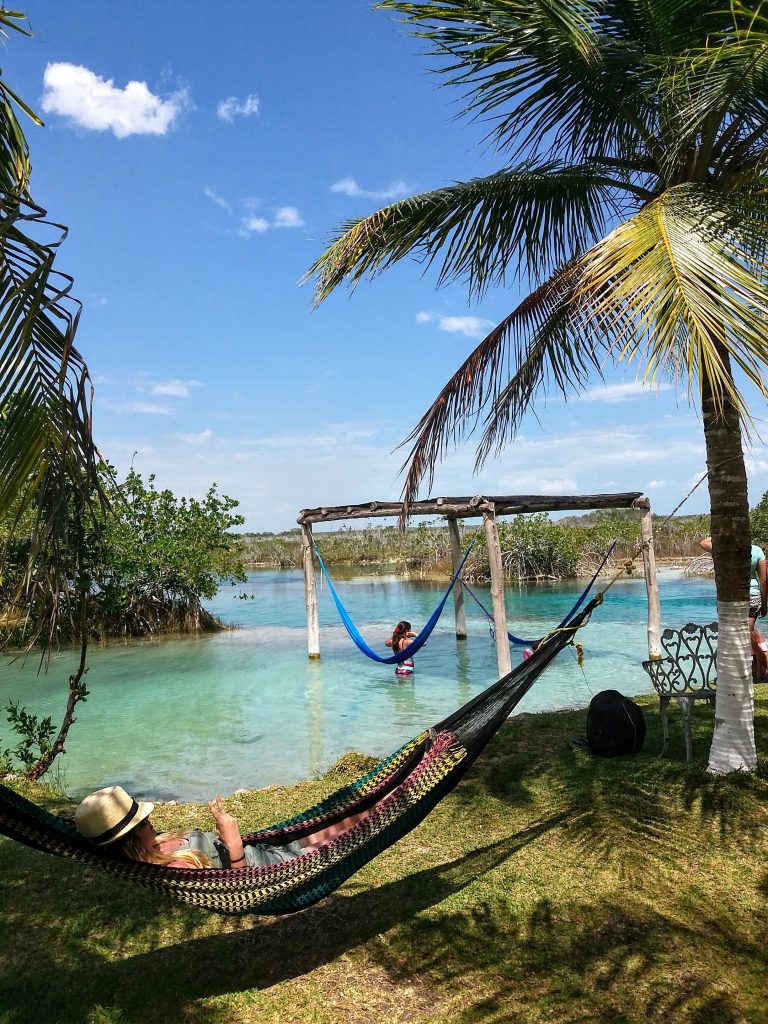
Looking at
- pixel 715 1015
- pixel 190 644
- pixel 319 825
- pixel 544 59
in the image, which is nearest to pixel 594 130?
pixel 544 59

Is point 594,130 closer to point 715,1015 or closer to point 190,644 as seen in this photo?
point 715,1015

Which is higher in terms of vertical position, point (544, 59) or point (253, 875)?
point (544, 59)

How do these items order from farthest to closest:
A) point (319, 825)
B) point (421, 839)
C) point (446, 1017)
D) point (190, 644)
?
point (190, 644)
point (421, 839)
point (319, 825)
point (446, 1017)

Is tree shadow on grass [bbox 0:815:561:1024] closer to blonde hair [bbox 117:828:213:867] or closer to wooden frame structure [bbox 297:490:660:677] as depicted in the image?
blonde hair [bbox 117:828:213:867]

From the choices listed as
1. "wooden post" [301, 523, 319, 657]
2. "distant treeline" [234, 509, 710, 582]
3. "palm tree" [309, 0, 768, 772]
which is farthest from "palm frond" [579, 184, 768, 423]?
"distant treeline" [234, 509, 710, 582]

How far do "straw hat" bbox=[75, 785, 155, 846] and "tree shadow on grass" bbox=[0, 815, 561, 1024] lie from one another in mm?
519

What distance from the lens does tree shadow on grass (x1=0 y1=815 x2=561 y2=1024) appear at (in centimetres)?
221

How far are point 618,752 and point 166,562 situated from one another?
10612 millimetres

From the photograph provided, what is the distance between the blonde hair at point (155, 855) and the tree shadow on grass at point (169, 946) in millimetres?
381

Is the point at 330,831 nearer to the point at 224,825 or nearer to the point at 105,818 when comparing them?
the point at 224,825

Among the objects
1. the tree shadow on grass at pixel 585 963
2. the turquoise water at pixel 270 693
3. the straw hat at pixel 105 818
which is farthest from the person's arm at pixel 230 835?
the turquoise water at pixel 270 693

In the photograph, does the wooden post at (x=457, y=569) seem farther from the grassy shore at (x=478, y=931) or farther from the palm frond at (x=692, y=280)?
the palm frond at (x=692, y=280)

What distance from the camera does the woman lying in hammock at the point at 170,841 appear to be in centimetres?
208

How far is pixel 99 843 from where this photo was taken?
206cm
